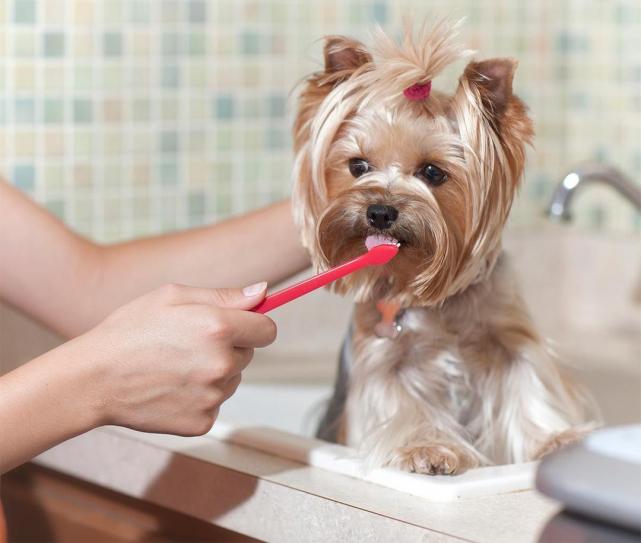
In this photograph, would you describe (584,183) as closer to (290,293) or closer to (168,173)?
(168,173)

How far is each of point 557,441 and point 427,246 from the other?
223 millimetres

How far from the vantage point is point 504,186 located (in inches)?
44.1

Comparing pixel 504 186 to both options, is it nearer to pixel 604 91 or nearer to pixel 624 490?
pixel 624 490

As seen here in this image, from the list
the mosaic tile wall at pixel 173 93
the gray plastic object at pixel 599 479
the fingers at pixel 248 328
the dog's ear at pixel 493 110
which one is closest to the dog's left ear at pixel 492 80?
the dog's ear at pixel 493 110

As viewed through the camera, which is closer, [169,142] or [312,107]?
[312,107]

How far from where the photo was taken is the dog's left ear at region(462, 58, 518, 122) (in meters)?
1.07

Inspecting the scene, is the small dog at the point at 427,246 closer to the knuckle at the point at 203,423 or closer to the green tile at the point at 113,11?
the knuckle at the point at 203,423

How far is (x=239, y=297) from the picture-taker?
0.92 metres

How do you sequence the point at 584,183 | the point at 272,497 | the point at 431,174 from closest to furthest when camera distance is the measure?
the point at 272,497 < the point at 431,174 < the point at 584,183

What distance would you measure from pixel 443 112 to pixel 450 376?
0.85ft

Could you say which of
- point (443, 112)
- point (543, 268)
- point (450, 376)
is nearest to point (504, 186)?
point (443, 112)

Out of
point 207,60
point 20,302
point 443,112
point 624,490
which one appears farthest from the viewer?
point 207,60

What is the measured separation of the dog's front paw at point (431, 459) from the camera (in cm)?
104

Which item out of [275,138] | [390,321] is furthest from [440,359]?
[275,138]
